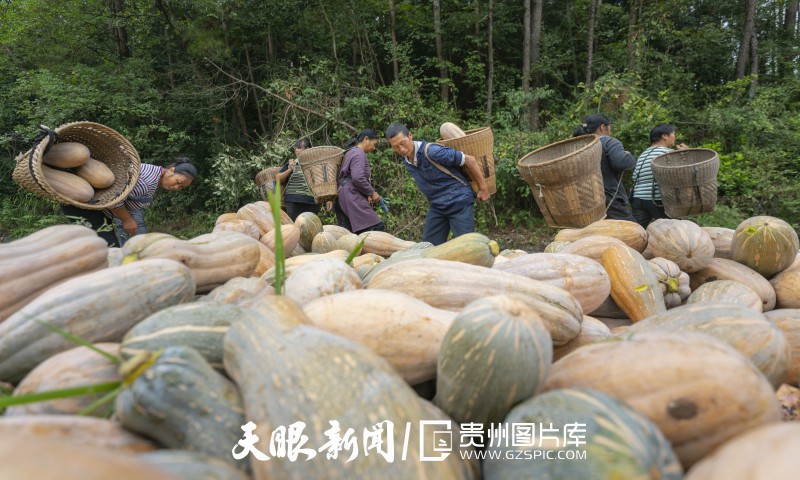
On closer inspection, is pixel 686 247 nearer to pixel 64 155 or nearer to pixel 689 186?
pixel 689 186

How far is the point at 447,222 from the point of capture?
5.57 metres

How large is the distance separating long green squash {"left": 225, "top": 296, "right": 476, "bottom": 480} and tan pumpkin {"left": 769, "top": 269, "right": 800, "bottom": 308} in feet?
8.43

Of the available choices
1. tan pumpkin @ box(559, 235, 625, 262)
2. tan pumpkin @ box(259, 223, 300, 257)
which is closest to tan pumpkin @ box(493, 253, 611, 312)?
tan pumpkin @ box(559, 235, 625, 262)

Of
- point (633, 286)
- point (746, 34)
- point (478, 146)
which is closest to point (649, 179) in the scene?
point (478, 146)

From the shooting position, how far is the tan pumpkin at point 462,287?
69.9 inches

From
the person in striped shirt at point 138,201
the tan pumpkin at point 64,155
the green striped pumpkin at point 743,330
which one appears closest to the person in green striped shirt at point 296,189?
the person in striped shirt at point 138,201

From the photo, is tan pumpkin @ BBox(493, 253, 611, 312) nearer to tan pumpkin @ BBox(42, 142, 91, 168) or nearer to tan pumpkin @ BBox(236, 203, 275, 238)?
tan pumpkin @ BBox(236, 203, 275, 238)

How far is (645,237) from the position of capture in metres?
3.28

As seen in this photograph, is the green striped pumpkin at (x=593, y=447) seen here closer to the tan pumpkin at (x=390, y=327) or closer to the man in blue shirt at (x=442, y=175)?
the tan pumpkin at (x=390, y=327)

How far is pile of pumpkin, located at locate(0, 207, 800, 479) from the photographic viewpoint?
94cm

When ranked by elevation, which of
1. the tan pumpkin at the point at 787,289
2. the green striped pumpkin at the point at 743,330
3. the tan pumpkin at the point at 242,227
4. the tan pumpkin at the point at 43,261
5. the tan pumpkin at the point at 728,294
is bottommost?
the tan pumpkin at the point at 787,289

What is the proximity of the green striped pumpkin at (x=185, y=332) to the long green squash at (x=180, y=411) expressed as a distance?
17cm

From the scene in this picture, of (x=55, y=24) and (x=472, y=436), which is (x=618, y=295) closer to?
(x=472, y=436)

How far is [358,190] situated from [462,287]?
487 centimetres
